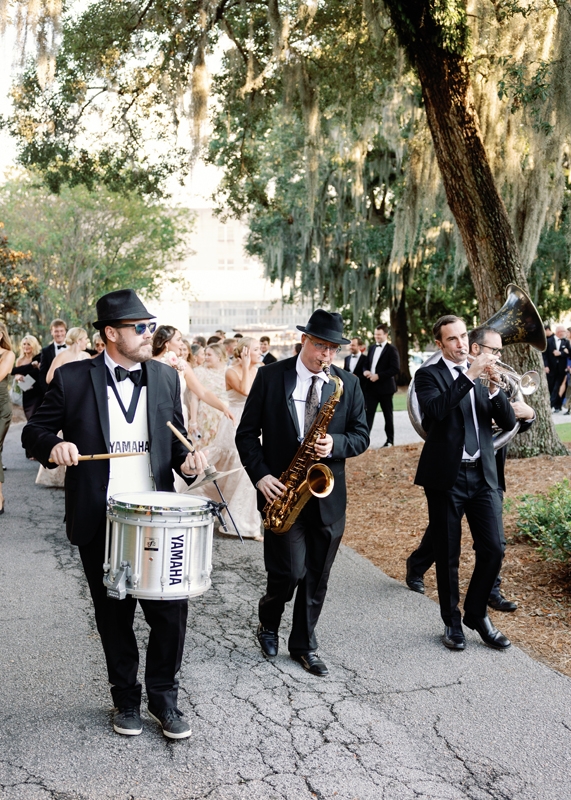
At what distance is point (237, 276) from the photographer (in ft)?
378

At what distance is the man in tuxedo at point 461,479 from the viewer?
5457 millimetres

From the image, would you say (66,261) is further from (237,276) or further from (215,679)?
(237,276)

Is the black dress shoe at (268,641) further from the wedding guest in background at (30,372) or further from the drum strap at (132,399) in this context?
the wedding guest in background at (30,372)

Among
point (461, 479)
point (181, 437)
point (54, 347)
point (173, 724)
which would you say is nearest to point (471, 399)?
point (461, 479)

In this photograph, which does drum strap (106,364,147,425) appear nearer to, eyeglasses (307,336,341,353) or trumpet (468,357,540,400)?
eyeglasses (307,336,341,353)

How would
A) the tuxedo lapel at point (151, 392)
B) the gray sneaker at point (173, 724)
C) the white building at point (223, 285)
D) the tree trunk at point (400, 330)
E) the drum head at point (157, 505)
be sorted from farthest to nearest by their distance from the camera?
the white building at point (223, 285), the tree trunk at point (400, 330), the tuxedo lapel at point (151, 392), the gray sneaker at point (173, 724), the drum head at point (157, 505)

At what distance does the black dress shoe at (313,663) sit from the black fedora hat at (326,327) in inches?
72.4

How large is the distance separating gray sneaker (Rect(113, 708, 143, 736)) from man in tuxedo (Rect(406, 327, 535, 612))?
275 centimetres

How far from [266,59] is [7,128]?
4568 millimetres

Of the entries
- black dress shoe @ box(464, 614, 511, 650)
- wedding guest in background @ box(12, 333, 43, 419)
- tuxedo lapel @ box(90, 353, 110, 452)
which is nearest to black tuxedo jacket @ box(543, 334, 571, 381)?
wedding guest in background @ box(12, 333, 43, 419)

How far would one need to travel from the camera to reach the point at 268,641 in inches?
209

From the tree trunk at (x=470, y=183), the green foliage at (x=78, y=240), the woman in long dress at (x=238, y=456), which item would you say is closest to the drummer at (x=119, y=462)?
the woman in long dress at (x=238, y=456)

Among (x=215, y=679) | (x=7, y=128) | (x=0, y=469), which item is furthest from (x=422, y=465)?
(x=7, y=128)

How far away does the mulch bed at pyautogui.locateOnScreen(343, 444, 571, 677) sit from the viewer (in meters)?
5.80
